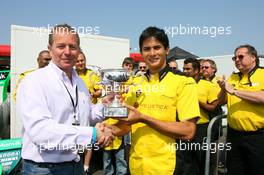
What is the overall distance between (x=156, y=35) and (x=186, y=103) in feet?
1.81

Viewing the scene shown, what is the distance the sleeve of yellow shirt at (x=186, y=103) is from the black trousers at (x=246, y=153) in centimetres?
201

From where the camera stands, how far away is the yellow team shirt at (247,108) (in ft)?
13.0

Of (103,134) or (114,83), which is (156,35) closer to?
(114,83)

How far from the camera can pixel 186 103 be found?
2.28 meters

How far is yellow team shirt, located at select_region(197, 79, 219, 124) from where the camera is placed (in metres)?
5.03

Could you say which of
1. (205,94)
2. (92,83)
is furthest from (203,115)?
(92,83)

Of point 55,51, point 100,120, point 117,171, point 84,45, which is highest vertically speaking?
point 84,45

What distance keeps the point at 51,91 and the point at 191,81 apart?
1030mm

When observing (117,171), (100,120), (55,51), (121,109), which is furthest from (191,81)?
(117,171)

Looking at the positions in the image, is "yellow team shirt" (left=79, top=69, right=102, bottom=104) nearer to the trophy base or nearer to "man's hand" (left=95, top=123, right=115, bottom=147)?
the trophy base

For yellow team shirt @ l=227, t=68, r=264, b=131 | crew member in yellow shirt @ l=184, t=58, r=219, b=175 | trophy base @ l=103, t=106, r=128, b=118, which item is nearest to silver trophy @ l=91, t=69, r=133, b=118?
trophy base @ l=103, t=106, r=128, b=118

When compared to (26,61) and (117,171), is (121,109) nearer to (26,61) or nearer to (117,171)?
(117,171)

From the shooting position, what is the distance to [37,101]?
2.04m

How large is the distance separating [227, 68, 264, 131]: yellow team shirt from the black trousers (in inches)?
3.7
